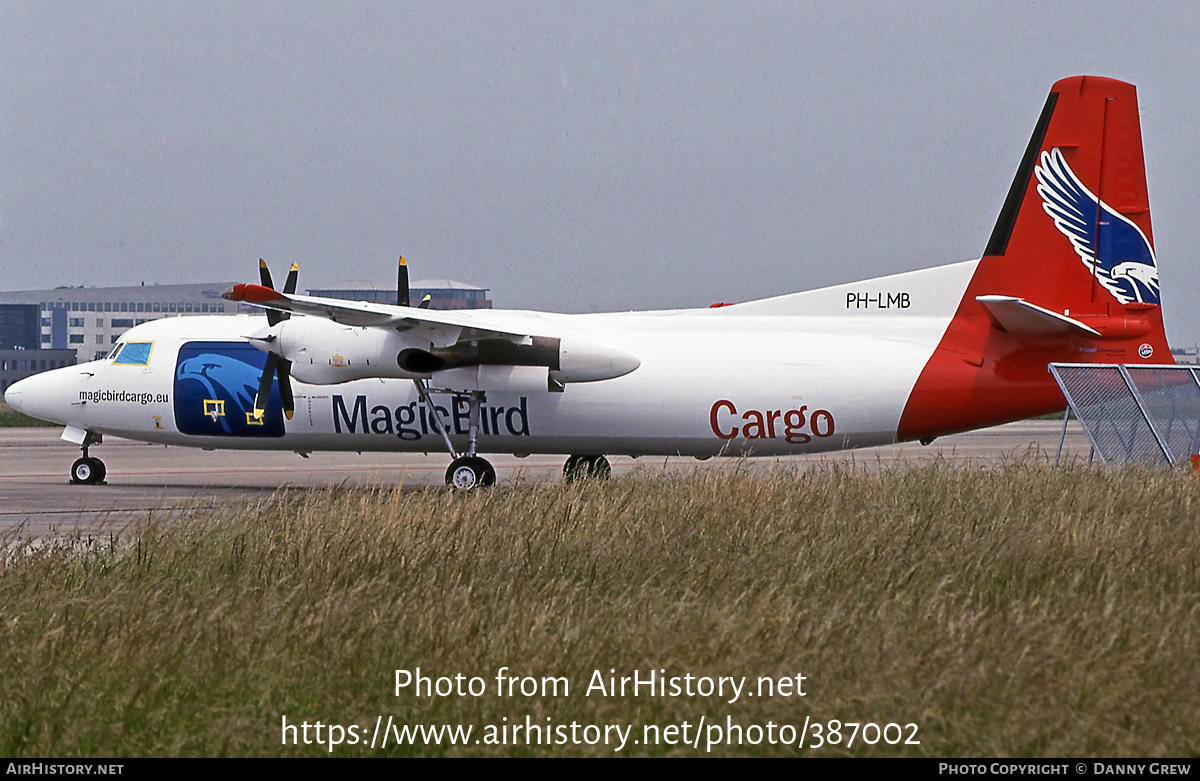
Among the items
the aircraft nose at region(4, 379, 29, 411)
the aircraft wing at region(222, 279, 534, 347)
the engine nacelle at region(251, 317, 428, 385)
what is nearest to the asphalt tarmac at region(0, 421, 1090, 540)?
the aircraft nose at region(4, 379, 29, 411)

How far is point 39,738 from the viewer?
6.96 metres

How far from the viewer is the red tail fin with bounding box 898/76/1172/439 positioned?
21.0 m

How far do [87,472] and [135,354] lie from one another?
9.00ft

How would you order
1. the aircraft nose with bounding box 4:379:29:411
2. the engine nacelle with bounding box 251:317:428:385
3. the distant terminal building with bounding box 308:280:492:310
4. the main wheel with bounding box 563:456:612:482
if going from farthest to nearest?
the distant terminal building with bounding box 308:280:492:310
the aircraft nose with bounding box 4:379:29:411
the main wheel with bounding box 563:456:612:482
the engine nacelle with bounding box 251:317:428:385

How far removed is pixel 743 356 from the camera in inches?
877

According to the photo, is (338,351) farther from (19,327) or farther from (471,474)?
(19,327)

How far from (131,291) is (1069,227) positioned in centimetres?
17222

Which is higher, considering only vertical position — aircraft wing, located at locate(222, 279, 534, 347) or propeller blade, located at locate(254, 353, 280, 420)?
aircraft wing, located at locate(222, 279, 534, 347)

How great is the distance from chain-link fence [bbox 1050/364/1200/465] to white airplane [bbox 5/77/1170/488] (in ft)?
1.85

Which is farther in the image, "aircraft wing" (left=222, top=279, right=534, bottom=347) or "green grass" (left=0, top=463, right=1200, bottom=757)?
"aircraft wing" (left=222, top=279, right=534, bottom=347)

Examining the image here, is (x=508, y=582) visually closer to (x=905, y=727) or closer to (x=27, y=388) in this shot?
(x=905, y=727)

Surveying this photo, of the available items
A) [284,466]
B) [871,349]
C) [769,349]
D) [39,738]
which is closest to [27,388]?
[284,466]

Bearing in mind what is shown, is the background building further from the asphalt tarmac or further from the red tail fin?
the red tail fin
